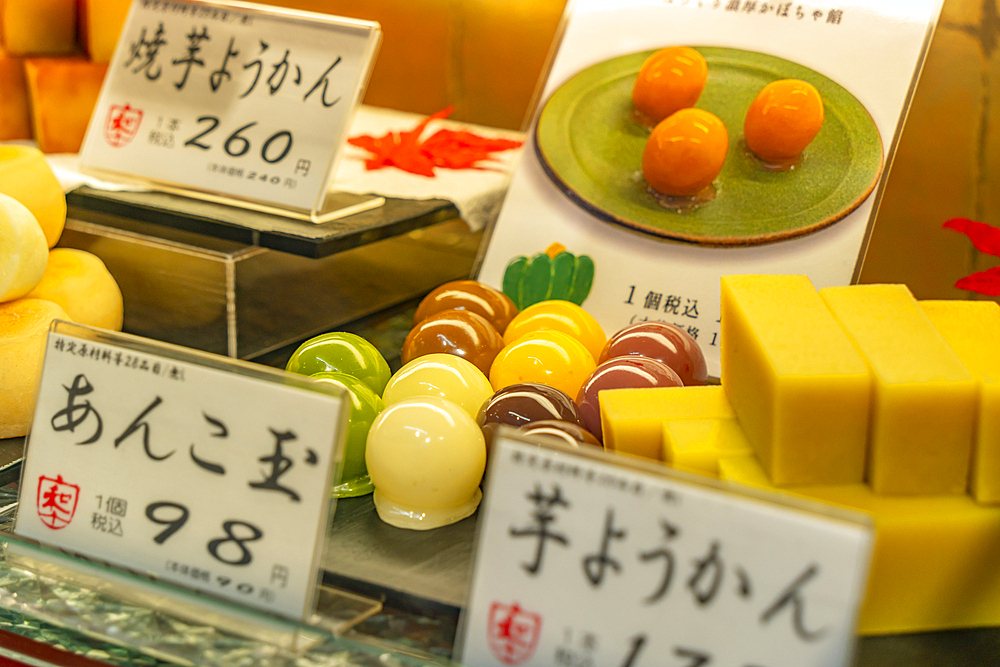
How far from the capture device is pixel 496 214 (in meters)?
1.33

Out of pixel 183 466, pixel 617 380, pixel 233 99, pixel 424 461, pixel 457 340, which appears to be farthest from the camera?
pixel 233 99

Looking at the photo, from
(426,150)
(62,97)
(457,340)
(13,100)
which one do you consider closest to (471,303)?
(457,340)

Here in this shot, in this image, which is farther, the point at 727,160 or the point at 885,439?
the point at 727,160

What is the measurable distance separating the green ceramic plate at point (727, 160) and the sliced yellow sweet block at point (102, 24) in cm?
87

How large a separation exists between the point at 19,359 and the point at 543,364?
1.88 feet

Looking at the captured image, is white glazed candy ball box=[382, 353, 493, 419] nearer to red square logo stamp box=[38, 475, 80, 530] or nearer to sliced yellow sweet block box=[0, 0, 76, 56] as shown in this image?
red square logo stamp box=[38, 475, 80, 530]

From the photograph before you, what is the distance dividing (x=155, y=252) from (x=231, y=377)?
655 mm

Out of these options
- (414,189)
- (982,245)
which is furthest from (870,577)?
(414,189)

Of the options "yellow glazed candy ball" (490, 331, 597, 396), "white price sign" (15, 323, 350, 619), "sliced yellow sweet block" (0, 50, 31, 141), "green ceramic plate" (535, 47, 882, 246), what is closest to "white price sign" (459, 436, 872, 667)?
"white price sign" (15, 323, 350, 619)

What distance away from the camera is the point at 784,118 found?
1.17m

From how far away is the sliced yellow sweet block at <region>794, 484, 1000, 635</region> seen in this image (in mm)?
661

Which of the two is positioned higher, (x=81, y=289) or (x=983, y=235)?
(x=983, y=235)

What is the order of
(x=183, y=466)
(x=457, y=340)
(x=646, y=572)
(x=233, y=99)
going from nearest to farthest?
(x=646, y=572) < (x=183, y=466) < (x=457, y=340) < (x=233, y=99)

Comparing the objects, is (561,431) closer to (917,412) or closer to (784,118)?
(917,412)
